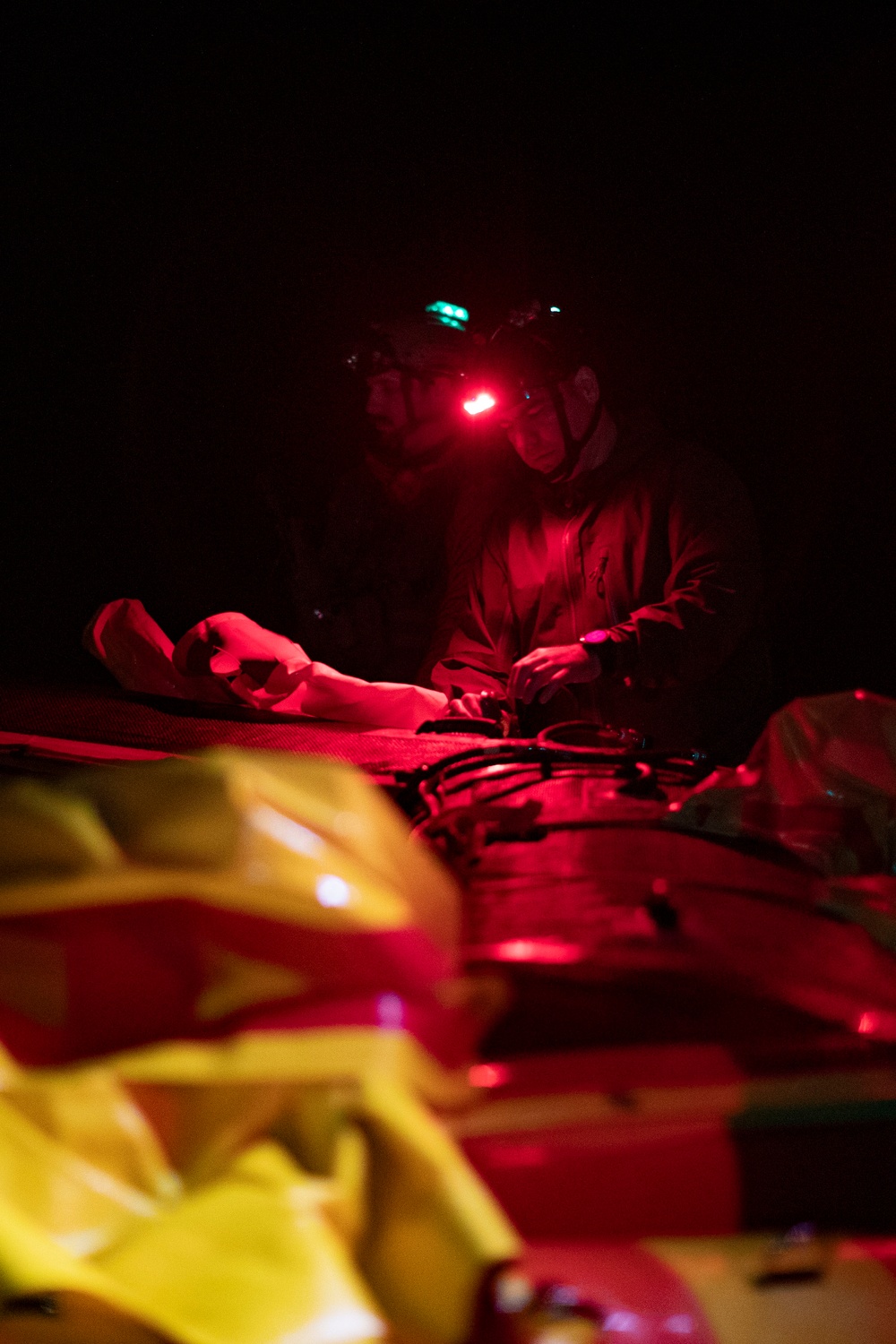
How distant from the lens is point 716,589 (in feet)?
4.91

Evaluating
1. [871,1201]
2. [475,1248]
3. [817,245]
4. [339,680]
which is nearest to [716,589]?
[339,680]

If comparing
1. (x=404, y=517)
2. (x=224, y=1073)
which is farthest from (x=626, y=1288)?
(x=404, y=517)

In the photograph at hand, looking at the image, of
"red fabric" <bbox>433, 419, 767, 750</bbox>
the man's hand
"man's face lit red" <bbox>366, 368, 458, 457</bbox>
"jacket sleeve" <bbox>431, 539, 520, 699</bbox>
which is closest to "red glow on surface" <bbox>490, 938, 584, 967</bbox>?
the man's hand

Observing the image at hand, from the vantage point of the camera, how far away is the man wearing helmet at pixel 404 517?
1812mm

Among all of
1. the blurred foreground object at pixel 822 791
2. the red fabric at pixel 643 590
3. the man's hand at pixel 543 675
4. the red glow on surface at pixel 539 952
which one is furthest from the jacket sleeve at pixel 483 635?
the red glow on surface at pixel 539 952

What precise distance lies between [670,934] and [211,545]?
239 cm

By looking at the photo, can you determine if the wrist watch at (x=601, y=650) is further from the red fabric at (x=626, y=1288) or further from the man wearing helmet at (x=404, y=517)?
the red fabric at (x=626, y=1288)

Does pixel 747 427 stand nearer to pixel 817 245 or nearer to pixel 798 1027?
pixel 817 245

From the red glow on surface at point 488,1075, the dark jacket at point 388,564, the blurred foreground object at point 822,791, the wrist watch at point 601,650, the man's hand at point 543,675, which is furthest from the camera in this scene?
the dark jacket at point 388,564

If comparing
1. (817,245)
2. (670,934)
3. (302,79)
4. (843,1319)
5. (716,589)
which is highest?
(302,79)

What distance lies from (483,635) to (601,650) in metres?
0.47

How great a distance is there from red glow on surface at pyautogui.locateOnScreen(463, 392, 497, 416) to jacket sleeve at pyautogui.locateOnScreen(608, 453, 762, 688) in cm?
37

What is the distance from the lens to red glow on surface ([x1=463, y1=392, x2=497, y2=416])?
1708 mm

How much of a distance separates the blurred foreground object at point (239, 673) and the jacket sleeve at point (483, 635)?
0.30 metres
